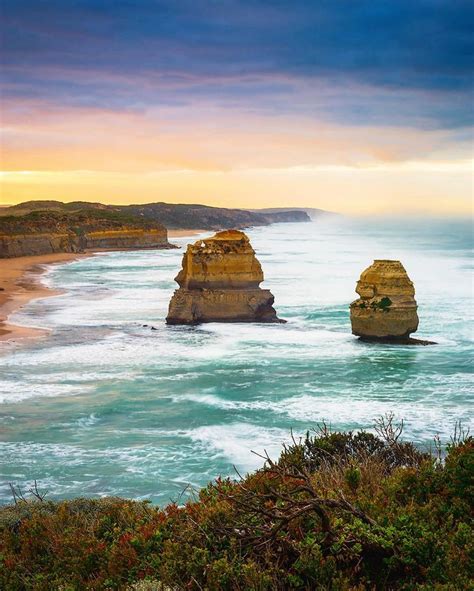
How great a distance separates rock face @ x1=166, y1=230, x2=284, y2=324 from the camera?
33.1m

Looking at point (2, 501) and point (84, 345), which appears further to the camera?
point (84, 345)

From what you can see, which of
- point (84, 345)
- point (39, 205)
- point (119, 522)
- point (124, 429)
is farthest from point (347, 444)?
point (39, 205)

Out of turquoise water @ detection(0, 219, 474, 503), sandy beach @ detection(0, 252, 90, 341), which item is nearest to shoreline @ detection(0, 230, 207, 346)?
sandy beach @ detection(0, 252, 90, 341)

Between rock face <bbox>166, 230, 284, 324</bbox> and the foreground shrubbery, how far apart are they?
24.4 m

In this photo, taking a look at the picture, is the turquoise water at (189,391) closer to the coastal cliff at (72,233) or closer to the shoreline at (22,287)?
the shoreline at (22,287)

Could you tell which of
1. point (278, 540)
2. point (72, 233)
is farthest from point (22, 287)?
point (278, 540)

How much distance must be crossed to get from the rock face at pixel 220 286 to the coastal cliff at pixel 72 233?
5358 centimetres

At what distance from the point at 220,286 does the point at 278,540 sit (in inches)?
1083

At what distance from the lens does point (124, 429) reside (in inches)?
722

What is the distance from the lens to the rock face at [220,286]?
33.1 meters

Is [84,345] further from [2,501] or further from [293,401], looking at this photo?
[2,501]

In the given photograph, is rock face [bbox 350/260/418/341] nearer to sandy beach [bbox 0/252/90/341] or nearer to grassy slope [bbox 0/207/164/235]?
sandy beach [bbox 0/252/90/341]

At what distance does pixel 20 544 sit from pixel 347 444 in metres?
5.48

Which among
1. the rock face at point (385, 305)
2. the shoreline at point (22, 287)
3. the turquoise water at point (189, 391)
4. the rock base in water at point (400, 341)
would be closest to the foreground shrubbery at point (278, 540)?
the turquoise water at point (189, 391)
